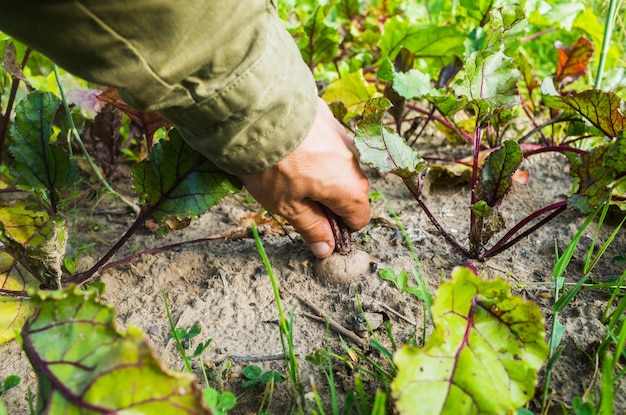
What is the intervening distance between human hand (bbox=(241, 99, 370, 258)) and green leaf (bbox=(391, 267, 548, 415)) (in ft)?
1.29

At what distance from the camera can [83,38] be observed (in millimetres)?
852

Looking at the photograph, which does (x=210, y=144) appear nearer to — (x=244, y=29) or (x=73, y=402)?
(x=244, y=29)

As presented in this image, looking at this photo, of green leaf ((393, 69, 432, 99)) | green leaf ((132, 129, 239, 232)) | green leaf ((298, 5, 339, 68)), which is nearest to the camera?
green leaf ((132, 129, 239, 232))

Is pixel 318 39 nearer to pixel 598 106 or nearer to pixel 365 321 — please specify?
pixel 598 106

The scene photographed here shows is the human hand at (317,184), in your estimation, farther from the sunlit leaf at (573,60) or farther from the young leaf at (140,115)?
the sunlit leaf at (573,60)

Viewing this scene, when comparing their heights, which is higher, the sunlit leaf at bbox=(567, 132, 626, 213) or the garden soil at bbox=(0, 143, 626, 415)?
the sunlit leaf at bbox=(567, 132, 626, 213)

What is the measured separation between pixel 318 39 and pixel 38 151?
111cm

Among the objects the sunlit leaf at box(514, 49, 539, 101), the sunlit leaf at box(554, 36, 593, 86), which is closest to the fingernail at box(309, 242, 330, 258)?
the sunlit leaf at box(514, 49, 539, 101)

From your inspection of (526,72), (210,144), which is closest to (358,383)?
(210,144)

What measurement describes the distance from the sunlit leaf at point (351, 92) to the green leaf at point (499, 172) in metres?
0.60

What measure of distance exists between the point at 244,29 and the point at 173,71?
0.16m

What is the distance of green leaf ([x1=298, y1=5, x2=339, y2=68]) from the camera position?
1944mm

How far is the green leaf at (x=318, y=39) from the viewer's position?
76.5 inches

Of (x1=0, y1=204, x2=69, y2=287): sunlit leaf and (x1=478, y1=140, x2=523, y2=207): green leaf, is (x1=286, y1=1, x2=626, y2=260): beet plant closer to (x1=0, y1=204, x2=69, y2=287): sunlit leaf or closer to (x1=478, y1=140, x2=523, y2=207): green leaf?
(x1=478, y1=140, x2=523, y2=207): green leaf
